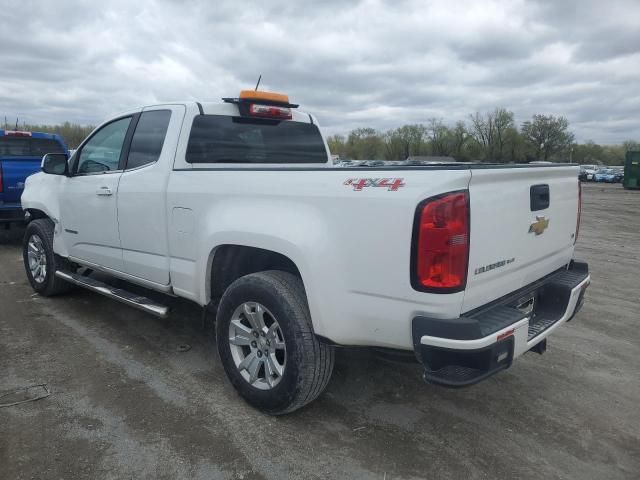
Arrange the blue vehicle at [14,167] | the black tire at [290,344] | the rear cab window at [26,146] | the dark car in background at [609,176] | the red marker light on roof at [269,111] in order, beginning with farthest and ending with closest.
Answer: the dark car in background at [609,176]
the rear cab window at [26,146]
the blue vehicle at [14,167]
the red marker light on roof at [269,111]
the black tire at [290,344]

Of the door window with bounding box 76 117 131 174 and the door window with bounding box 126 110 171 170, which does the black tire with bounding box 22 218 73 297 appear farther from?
the door window with bounding box 126 110 171 170

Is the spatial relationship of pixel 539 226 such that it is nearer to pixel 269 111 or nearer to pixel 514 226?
pixel 514 226

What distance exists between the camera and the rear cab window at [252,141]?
402cm

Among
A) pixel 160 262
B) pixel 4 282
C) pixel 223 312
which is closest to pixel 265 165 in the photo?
pixel 160 262

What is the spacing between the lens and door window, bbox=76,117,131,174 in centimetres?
454

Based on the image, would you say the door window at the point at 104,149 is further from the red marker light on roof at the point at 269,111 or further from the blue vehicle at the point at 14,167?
the blue vehicle at the point at 14,167

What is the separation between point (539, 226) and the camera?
10.2 feet

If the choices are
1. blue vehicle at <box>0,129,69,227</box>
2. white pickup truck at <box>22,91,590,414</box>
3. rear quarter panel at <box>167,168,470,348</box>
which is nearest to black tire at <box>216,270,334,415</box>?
white pickup truck at <box>22,91,590,414</box>

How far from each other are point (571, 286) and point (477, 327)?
129 cm

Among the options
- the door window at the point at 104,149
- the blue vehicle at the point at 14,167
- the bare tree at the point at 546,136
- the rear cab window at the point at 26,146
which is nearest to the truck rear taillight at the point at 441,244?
the door window at the point at 104,149

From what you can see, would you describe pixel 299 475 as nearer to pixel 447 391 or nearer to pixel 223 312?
pixel 223 312

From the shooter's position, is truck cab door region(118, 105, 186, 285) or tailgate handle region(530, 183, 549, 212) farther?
truck cab door region(118, 105, 186, 285)

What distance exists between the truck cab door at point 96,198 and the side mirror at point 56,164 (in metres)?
0.08

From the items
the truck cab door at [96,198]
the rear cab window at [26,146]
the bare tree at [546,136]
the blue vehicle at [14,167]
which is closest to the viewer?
the truck cab door at [96,198]
